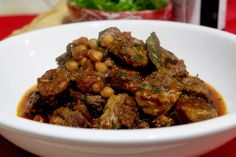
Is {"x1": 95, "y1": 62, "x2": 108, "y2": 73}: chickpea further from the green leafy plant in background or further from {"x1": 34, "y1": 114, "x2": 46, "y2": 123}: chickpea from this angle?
the green leafy plant in background

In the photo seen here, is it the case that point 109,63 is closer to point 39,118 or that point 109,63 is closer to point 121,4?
point 39,118

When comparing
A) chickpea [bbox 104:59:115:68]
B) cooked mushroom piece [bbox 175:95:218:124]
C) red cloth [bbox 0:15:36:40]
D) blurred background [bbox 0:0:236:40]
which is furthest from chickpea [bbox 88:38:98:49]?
red cloth [bbox 0:15:36:40]

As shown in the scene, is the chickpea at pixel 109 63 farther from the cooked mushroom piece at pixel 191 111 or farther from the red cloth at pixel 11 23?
the red cloth at pixel 11 23

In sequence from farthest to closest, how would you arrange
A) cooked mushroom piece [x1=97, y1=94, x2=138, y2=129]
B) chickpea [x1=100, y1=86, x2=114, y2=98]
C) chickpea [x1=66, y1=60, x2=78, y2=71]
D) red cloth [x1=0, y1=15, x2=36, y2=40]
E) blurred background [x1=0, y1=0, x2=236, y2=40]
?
red cloth [x1=0, y1=15, x2=36, y2=40], blurred background [x1=0, y1=0, x2=236, y2=40], chickpea [x1=66, y1=60, x2=78, y2=71], chickpea [x1=100, y1=86, x2=114, y2=98], cooked mushroom piece [x1=97, y1=94, x2=138, y2=129]

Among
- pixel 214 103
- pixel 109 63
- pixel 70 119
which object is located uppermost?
pixel 109 63

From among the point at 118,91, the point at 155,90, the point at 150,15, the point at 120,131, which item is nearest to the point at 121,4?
the point at 150,15

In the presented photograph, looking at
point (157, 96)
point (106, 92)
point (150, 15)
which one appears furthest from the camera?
point (150, 15)

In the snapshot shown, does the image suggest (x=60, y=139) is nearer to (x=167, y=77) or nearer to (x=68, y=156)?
(x=68, y=156)
